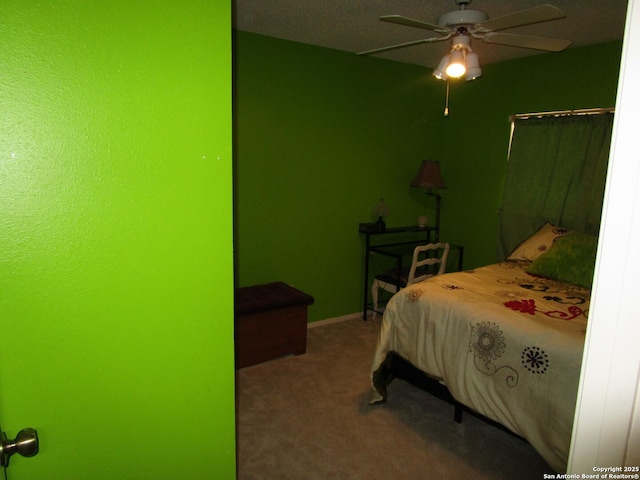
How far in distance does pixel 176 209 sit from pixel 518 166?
3.69 metres

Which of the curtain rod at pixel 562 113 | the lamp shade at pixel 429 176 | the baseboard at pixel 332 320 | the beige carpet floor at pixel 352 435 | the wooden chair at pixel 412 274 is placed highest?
the curtain rod at pixel 562 113

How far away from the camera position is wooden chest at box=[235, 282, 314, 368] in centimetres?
300

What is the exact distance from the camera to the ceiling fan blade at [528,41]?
7.29ft

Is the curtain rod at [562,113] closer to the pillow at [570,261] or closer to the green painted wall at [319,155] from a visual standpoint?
the green painted wall at [319,155]

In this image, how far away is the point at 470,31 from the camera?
2.20m

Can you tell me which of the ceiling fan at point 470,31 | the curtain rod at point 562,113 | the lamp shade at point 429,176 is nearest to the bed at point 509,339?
the curtain rod at point 562,113

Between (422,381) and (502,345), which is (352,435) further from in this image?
(502,345)

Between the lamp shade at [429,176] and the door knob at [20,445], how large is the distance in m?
3.72

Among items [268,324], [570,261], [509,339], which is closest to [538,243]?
[570,261]

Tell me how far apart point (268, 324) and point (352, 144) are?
1850 mm

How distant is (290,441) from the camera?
2271mm

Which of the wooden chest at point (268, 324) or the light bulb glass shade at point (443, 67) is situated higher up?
the light bulb glass shade at point (443, 67)

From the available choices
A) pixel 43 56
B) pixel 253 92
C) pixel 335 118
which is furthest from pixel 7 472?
pixel 335 118

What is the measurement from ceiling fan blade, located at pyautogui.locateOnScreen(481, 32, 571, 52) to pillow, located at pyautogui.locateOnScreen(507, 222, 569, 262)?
A: 62.5 inches
